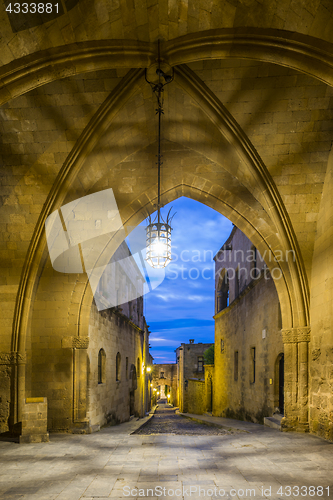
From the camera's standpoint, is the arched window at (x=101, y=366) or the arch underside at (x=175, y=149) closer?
the arch underside at (x=175, y=149)

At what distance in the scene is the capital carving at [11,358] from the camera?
7395 mm

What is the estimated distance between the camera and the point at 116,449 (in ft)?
20.2

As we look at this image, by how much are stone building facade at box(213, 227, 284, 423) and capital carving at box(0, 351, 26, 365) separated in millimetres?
6130

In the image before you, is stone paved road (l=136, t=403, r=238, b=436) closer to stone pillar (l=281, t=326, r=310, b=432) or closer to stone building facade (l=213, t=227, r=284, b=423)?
stone building facade (l=213, t=227, r=284, b=423)

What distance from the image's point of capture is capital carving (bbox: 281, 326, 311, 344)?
766 centimetres

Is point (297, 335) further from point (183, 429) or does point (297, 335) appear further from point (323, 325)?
point (183, 429)

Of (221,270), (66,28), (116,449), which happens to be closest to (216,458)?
(116,449)

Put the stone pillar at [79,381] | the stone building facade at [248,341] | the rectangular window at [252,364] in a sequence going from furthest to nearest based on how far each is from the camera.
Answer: the rectangular window at [252,364]
the stone building facade at [248,341]
the stone pillar at [79,381]

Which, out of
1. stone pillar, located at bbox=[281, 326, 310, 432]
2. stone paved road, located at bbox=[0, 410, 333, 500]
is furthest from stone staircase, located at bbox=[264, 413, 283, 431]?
stone paved road, located at bbox=[0, 410, 333, 500]

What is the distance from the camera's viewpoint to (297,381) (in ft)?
25.0

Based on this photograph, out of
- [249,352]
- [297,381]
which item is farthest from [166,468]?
[249,352]

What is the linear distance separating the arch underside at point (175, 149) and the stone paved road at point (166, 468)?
245 cm

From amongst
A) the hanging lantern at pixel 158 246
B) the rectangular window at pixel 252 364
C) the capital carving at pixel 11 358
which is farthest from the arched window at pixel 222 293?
the hanging lantern at pixel 158 246

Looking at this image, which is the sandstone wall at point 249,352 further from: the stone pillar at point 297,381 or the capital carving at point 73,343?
the capital carving at point 73,343
